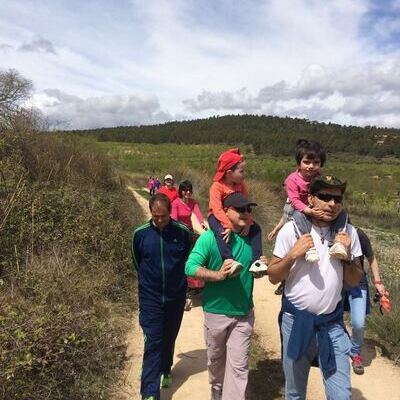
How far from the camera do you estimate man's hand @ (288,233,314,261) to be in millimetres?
2941

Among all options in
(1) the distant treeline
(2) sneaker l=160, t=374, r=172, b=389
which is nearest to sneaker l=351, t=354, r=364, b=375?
(2) sneaker l=160, t=374, r=172, b=389

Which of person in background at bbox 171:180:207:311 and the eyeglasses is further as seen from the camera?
person in background at bbox 171:180:207:311

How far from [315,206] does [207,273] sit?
0.96m

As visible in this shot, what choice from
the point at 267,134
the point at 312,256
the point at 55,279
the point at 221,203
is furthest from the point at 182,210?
the point at 267,134

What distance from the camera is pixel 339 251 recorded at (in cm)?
286

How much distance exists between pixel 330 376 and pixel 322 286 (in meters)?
0.61

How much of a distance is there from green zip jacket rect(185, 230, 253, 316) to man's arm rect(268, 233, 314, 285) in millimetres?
606

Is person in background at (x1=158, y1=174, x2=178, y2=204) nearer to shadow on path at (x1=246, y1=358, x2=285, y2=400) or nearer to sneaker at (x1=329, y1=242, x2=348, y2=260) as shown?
shadow on path at (x1=246, y1=358, x2=285, y2=400)

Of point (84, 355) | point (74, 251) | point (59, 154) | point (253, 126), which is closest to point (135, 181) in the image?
point (59, 154)

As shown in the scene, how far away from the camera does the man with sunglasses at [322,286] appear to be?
3.07 meters

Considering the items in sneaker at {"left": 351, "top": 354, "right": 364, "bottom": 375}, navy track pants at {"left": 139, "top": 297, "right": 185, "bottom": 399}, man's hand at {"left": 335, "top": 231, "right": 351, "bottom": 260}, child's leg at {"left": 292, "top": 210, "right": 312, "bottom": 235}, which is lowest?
sneaker at {"left": 351, "top": 354, "right": 364, "bottom": 375}

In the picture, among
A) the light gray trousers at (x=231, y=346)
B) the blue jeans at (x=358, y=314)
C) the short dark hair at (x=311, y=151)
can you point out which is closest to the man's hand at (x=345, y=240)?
the light gray trousers at (x=231, y=346)

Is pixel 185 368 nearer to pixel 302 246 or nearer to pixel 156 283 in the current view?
pixel 156 283

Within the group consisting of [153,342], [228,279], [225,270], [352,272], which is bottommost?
[153,342]
